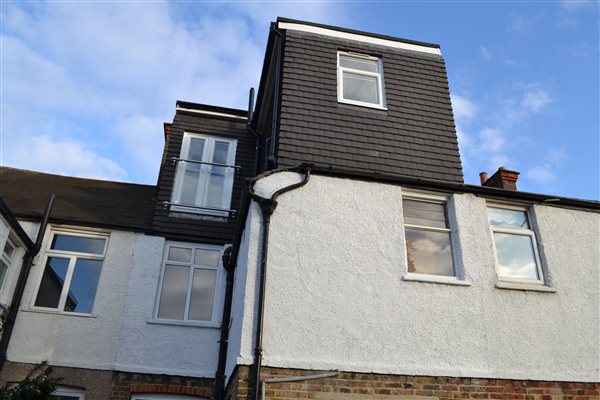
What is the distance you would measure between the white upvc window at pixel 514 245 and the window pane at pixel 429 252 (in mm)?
747

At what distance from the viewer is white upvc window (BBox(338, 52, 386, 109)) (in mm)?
9609

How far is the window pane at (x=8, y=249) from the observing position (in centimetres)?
949

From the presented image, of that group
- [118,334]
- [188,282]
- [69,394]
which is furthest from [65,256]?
[69,394]

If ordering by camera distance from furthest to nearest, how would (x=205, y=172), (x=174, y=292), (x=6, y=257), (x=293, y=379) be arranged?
1. (x=205, y=172)
2. (x=174, y=292)
3. (x=6, y=257)
4. (x=293, y=379)

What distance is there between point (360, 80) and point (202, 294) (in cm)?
532

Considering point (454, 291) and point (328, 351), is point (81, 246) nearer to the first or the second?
point (328, 351)

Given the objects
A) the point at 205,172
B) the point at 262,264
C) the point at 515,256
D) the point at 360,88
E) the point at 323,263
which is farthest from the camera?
the point at 205,172

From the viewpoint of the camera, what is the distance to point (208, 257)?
35.5 feet

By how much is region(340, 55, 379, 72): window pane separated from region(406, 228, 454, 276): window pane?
394 cm

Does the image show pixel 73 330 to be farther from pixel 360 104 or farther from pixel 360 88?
pixel 360 88

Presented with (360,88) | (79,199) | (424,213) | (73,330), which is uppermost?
(360,88)

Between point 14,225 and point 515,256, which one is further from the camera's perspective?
point 14,225

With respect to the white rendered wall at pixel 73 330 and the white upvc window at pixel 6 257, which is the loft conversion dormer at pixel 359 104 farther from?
the white upvc window at pixel 6 257

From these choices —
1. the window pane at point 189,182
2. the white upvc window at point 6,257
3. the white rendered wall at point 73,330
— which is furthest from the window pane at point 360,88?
the white upvc window at point 6,257
